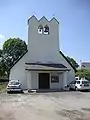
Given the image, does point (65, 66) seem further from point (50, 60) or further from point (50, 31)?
point (50, 31)

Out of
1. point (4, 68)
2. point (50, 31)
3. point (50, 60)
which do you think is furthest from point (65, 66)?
point (4, 68)

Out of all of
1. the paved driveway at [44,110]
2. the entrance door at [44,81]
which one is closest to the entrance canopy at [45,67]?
the entrance door at [44,81]

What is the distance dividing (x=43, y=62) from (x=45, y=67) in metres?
2.82

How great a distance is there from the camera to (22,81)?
37.8 meters

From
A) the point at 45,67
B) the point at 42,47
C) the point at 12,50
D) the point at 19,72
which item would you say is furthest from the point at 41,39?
the point at 12,50

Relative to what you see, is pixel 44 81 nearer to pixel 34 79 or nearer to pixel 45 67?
pixel 34 79

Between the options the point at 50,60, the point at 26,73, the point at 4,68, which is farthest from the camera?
the point at 4,68

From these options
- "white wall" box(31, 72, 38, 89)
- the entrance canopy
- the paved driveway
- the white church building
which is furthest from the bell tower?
the paved driveway

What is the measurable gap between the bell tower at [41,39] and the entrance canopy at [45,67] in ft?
4.24

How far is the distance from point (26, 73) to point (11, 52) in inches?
940

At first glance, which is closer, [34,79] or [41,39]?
[34,79]

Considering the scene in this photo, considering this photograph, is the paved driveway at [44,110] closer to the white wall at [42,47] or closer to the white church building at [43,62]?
the white church building at [43,62]

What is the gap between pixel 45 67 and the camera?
36781mm

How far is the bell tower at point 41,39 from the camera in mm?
39469
